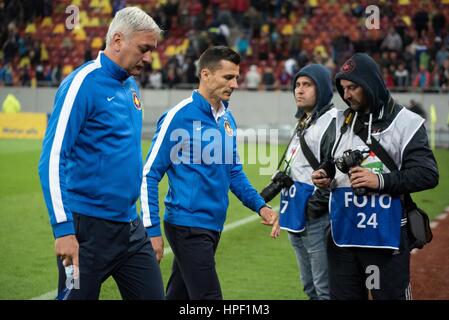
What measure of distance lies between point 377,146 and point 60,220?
6.07 feet

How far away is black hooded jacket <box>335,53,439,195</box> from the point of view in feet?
14.2

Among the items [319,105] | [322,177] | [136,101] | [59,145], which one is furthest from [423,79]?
[59,145]

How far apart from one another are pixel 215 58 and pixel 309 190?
1.37 meters

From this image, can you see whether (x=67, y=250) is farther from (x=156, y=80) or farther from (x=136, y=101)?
(x=156, y=80)

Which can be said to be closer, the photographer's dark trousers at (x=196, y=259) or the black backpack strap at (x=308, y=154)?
the photographer's dark trousers at (x=196, y=259)

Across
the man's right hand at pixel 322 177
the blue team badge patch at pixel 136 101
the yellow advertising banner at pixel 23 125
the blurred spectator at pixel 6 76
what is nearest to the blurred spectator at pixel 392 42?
the yellow advertising banner at pixel 23 125

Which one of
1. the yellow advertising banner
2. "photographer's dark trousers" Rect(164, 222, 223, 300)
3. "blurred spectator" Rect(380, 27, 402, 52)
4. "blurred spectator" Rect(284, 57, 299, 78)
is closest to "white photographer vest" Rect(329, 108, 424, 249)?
"photographer's dark trousers" Rect(164, 222, 223, 300)

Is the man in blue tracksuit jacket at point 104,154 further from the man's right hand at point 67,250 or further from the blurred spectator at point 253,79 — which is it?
the blurred spectator at point 253,79

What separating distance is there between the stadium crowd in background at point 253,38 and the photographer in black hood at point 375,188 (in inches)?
791

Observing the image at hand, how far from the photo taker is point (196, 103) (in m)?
4.94

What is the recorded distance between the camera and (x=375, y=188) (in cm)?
434

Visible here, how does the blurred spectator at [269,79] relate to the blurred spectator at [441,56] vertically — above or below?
below

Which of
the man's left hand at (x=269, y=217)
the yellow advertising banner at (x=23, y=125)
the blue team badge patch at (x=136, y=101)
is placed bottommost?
the yellow advertising banner at (x=23, y=125)

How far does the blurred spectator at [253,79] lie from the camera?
28.6 metres
